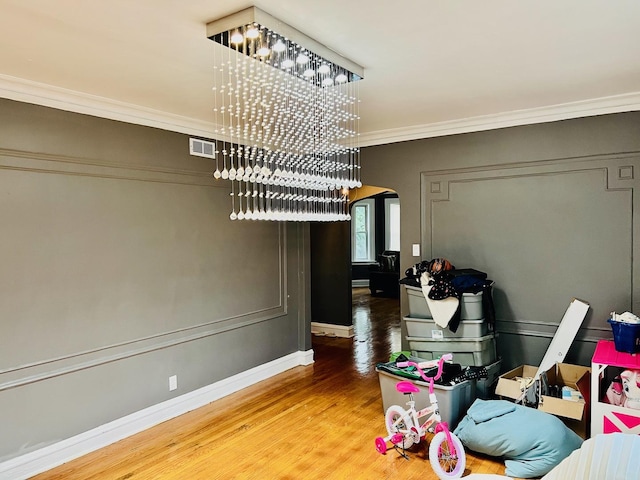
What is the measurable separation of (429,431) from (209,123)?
3128 mm

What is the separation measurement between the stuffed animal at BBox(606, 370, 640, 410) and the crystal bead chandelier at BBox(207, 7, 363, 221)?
2.20 m

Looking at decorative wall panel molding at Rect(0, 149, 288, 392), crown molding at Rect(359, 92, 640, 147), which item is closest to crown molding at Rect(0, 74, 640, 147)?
crown molding at Rect(359, 92, 640, 147)

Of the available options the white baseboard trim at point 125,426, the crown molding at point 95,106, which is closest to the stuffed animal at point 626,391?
the white baseboard trim at point 125,426

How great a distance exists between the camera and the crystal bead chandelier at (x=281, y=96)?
7.32ft

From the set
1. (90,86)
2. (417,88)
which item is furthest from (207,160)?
(417,88)

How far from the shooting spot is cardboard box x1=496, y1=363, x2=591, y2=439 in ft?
10.3

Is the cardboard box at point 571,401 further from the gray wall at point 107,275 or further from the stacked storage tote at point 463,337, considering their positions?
the gray wall at point 107,275

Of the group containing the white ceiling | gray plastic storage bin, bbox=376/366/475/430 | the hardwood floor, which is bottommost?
the hardwood floor

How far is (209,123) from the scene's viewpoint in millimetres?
4105

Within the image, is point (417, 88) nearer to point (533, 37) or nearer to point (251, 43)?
point (533, 37)

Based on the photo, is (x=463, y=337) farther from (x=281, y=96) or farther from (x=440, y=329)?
(x=281, y=96)

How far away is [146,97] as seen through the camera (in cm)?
330

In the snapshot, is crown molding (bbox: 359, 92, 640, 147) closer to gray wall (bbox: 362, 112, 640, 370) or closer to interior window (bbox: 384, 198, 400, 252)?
gray wall (bbox: 362, 112, 640, 370)

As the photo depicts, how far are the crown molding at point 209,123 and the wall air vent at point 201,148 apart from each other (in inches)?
2.6
